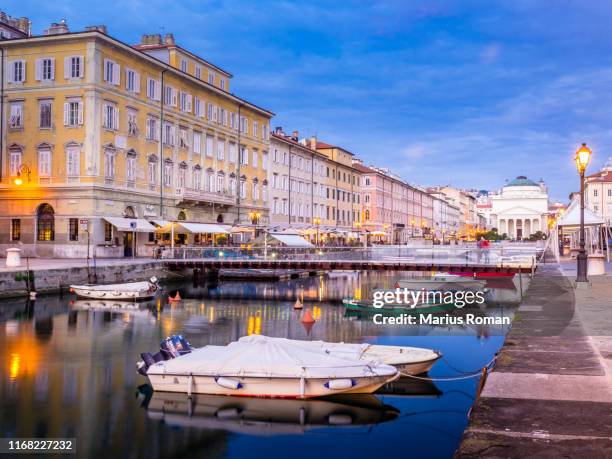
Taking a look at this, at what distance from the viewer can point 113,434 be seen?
1255 centimetres

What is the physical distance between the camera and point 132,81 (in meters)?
47.9

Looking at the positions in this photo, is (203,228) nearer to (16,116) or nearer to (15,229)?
(15,229)

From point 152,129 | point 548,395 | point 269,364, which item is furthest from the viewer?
point 152,129

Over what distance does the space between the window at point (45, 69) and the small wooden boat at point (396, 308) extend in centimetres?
Result: 2920

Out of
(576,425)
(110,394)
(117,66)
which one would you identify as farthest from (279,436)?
(117,66)

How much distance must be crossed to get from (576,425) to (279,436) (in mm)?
6947

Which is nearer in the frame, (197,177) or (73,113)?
(73,113)

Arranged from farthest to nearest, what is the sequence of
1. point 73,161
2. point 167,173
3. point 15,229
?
point 167,173 → point 15,229 → point 73,161

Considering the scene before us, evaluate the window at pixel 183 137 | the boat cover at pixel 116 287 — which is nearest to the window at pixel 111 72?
the window at pixel 183 137

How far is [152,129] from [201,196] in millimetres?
7707

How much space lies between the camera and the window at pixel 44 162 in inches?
1775

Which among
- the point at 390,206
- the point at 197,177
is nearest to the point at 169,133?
the point at 197,177

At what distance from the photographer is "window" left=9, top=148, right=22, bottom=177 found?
45.9 m

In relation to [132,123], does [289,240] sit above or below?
below
